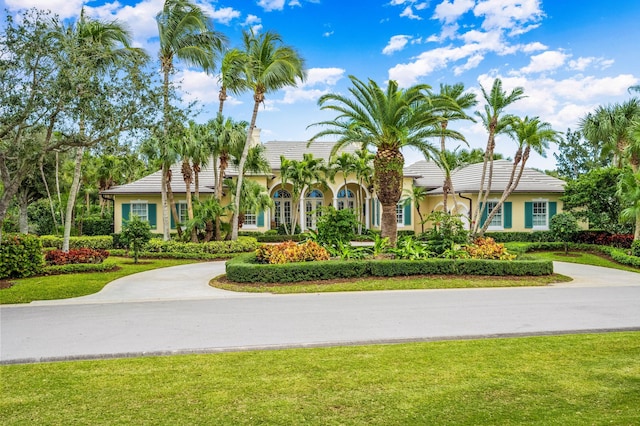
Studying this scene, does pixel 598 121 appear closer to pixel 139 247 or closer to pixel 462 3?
pixel 462 3

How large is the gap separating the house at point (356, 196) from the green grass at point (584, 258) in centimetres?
560

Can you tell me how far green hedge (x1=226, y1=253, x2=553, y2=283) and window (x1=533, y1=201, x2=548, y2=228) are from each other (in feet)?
47.8

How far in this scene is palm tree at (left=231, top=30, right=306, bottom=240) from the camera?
2134 cm

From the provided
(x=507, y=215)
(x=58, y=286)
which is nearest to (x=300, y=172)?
(x=507, y=215)

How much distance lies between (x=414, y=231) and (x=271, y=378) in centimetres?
2572

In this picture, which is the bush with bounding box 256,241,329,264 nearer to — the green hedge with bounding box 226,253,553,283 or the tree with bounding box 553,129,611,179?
the green hedge with bounding box 226,253,553,283

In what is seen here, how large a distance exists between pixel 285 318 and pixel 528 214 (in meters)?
22.8

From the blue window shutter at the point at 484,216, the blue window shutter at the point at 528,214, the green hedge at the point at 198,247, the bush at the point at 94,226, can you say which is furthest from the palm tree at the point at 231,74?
the blue window shutter at the point at 528,214

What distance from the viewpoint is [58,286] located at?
13078 mm

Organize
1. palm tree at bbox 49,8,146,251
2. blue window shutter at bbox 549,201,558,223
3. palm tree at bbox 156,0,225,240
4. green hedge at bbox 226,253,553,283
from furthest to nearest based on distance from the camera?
blue window shutter at bbox 549,201,558,223
palm tree at bbox 156,0,225,240
green hedge at bbox 226,253,553,283
palm tree at bbox 49,8,146,251

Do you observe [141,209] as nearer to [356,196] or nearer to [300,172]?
[300,172]

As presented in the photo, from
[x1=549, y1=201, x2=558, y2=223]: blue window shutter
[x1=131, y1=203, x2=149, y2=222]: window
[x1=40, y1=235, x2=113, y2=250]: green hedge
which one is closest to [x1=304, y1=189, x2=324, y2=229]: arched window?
[x1=131, y1=203, x2=149, y2=222]: window

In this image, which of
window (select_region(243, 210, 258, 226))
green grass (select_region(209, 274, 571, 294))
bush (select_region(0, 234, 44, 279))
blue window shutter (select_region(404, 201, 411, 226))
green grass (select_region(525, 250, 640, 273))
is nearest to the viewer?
green grass (select_region(209, 274, 571, 294))

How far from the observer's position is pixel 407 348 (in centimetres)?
716
